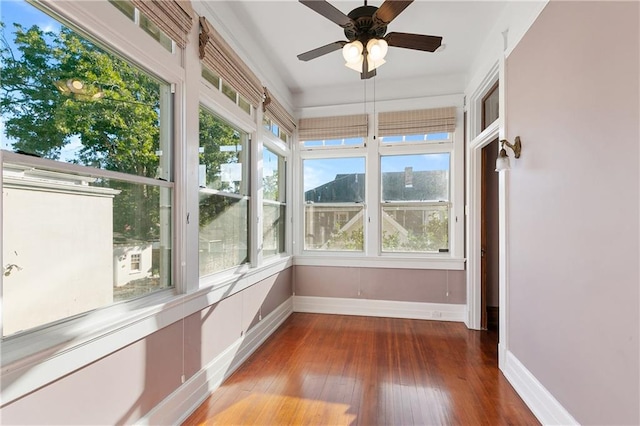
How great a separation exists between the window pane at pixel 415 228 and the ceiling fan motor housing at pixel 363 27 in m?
2.37

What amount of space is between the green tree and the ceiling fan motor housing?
136cm

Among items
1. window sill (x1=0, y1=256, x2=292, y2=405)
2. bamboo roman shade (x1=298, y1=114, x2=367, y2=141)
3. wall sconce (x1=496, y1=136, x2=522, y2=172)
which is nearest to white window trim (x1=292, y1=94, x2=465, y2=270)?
bamboo roman shade (x1=298, y1=114, x2=367, y2=141)

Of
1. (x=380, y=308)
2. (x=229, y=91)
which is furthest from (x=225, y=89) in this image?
(x=380, y=308)

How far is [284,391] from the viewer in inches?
85.3

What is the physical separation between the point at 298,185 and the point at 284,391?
2.69 meters

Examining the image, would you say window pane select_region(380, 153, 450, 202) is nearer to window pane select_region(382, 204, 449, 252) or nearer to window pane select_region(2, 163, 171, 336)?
window pane select_region(382, 204, 449, 252)

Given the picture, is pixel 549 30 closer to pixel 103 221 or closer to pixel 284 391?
pixel 103 221

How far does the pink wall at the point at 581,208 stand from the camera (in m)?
1.26

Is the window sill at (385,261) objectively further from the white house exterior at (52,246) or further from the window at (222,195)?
the white house exterior at (52,246)

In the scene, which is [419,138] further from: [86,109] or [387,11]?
[86,109]

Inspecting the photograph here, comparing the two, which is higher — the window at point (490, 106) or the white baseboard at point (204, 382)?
the window at point (490, 106)

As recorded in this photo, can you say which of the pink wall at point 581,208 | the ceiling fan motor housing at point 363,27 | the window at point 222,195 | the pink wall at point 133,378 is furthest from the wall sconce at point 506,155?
the pink wall at point 133,378

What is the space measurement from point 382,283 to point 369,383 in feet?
5.69

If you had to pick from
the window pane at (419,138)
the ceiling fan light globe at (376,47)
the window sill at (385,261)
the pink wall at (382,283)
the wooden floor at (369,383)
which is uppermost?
the ceiling fan light globe at (376,47)
